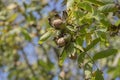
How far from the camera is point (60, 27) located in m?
2.15

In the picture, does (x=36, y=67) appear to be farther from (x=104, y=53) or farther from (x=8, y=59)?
(x=104, y=53)

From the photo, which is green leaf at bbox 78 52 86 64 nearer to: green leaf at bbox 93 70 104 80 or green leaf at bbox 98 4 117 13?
green leaf at bbox 93 70 104 80

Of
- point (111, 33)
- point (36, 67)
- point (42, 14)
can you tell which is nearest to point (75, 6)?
point (111, 33)

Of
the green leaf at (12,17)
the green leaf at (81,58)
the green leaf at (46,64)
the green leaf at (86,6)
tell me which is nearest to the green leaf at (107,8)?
the green leaf at (86,6)

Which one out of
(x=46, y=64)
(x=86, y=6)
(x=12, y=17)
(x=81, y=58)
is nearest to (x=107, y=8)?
(x=86, y=6)

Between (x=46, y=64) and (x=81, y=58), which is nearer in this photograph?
(x=81, y=58)

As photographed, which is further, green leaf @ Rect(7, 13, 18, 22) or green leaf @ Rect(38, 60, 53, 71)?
green leaf @ Rect(38, 60, 53, 71)

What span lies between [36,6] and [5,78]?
146cm

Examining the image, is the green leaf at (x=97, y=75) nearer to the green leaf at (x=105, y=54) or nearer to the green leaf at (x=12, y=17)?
the green leaf at (x=105, y=54)

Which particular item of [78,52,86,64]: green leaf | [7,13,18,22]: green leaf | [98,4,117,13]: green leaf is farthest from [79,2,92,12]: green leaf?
[7,13,18,22]: green leaf

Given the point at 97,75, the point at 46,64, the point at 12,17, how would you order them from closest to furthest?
the point at 97,75
the point at 12,17
the point at 46,64

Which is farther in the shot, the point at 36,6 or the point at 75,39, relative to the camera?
the point at 36,6

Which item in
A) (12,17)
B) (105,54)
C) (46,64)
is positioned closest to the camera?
(105,54)

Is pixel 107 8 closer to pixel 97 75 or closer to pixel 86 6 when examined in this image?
pixel 86 6
